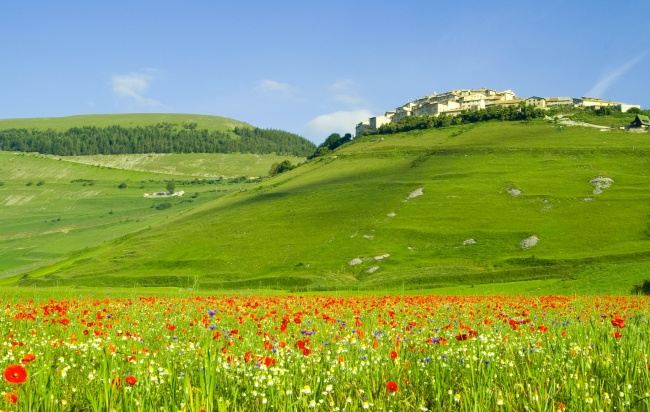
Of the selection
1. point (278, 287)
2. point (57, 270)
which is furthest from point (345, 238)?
point (57, 270)

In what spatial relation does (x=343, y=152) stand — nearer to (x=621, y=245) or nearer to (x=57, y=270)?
(x=57, y=270)

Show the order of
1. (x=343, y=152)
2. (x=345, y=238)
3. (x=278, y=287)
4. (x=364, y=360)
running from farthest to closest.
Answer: (x=343, y=152)
(x=345, y=238)
(x=278, y=287)
(x=364, y=360)

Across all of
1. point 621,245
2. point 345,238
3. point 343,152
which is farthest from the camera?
point 343,152

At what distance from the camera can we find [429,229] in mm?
101750

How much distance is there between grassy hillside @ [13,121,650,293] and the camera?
76.0 m

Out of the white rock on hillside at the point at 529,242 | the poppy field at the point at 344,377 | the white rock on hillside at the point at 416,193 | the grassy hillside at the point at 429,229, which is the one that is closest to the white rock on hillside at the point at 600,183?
the grassy hillside at the point at 429,229

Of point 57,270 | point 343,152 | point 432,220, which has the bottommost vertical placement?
point 57,270

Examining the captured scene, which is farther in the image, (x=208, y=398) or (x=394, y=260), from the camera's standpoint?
(x=394, y=260)

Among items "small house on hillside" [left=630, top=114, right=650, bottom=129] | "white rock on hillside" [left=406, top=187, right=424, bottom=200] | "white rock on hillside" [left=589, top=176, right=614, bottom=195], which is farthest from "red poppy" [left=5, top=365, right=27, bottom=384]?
"small house on hillside" [left=630, top=114, right=650, bottom=129]

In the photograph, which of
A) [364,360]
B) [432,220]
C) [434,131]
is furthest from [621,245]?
[434,131]

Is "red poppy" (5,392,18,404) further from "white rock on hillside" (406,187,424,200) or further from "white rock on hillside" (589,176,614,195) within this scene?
"white rock on hillside" (589,176,614,195)

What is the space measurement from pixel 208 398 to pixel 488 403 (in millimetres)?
2606

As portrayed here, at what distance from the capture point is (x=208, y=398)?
5.33 meters

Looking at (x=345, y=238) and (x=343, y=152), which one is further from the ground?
(x=343, y=152)
